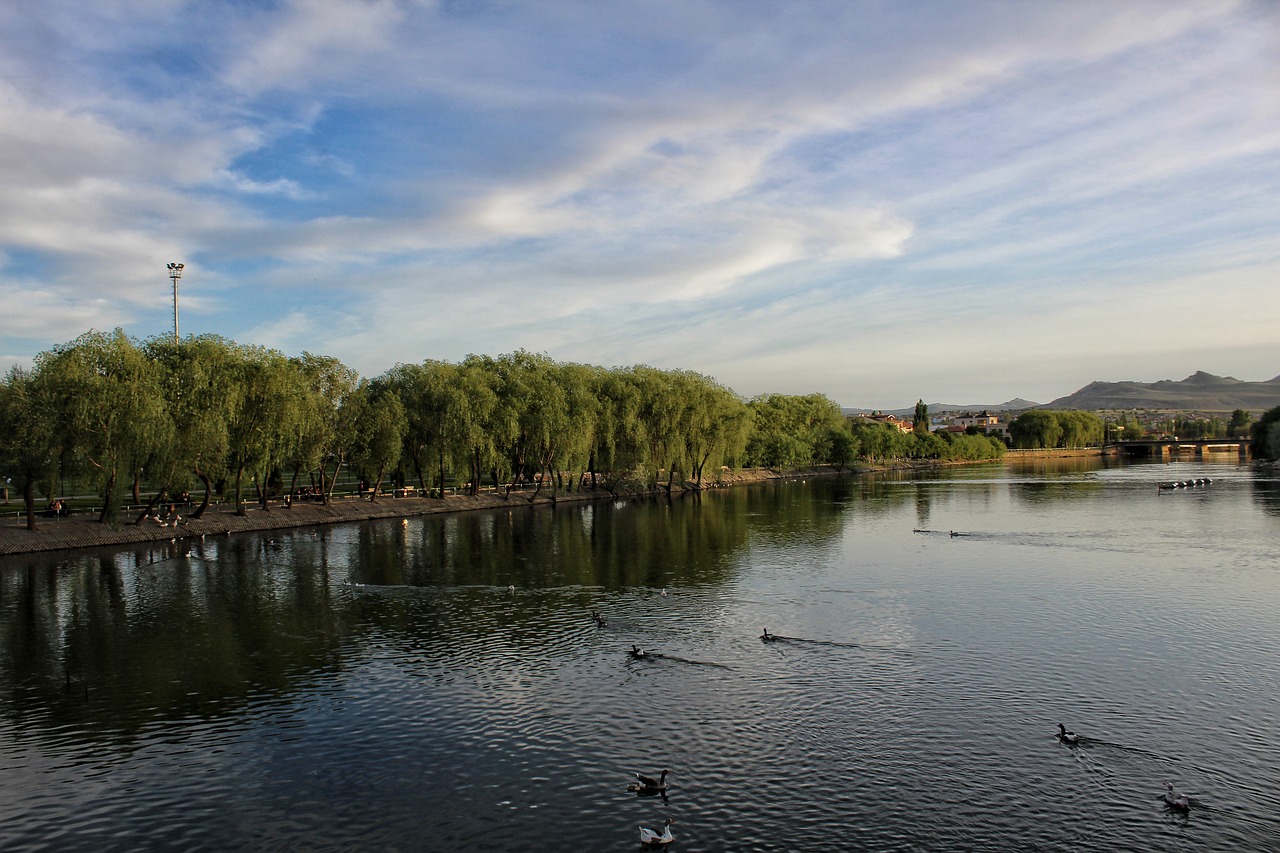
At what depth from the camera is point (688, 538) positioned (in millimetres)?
60156

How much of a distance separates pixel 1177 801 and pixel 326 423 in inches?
2400

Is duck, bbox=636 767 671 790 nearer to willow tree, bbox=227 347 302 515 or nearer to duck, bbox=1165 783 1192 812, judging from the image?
duck, bbox=1165 783 1192 812

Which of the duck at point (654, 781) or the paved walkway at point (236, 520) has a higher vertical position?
the paved walkway at point (236, 520)

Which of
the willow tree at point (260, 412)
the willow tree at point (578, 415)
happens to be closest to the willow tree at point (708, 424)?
the willow tree at point (578, 415)

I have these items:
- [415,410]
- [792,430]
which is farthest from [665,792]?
[792,430]

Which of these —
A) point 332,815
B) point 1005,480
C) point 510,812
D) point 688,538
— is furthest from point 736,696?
point 1005,480

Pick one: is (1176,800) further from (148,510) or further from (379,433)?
(379,433)

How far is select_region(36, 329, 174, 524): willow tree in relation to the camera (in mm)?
49031

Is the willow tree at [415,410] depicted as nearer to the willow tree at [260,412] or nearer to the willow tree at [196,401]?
the willow tree at [260,412]

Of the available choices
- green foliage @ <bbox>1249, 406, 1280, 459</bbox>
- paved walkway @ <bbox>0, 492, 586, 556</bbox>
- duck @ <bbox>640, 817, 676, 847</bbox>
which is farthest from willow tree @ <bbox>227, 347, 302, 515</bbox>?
green foliage @ <bbox>1249, 406, 1280, 459</bbox>

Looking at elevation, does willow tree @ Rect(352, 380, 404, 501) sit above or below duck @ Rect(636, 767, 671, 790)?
above

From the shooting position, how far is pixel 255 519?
211 ft

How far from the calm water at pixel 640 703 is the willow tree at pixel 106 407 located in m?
6.62

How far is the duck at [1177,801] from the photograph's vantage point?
667 inches
